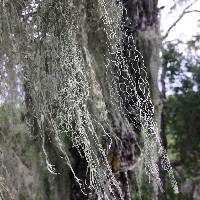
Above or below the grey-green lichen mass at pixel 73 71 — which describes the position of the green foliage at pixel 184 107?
above

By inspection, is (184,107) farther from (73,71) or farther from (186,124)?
(73,71)

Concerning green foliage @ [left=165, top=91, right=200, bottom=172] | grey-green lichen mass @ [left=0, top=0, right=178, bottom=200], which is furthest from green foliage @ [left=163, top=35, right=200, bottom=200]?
grey-green lichen mass @ [left=0, top=0, right=178, bottom=200]

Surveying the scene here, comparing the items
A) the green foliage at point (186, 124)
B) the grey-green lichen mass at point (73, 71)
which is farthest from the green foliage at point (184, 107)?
the grey-green lichen mass at point (73, 71)

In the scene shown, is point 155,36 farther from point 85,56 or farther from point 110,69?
point 85,56

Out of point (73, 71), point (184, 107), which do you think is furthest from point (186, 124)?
point (73, 71)

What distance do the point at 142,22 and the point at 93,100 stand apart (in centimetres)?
84

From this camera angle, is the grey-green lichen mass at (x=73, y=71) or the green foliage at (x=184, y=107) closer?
the grey-green lichen mass at (x=73, y=71)

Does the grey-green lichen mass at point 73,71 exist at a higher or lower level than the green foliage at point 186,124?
lower

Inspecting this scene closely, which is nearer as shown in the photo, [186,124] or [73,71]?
[73,71]

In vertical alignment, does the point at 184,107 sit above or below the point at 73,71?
above

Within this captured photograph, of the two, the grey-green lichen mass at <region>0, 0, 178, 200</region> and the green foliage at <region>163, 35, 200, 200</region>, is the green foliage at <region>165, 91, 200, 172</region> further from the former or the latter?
the grey-green lichen mass at <region>0, 0, 178, 200</region>

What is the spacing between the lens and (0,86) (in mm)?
1988

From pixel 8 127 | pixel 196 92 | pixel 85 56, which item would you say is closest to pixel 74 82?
pixel 85 56

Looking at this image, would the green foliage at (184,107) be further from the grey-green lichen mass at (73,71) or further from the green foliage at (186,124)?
the grey-green lichen mass at (73,71)
